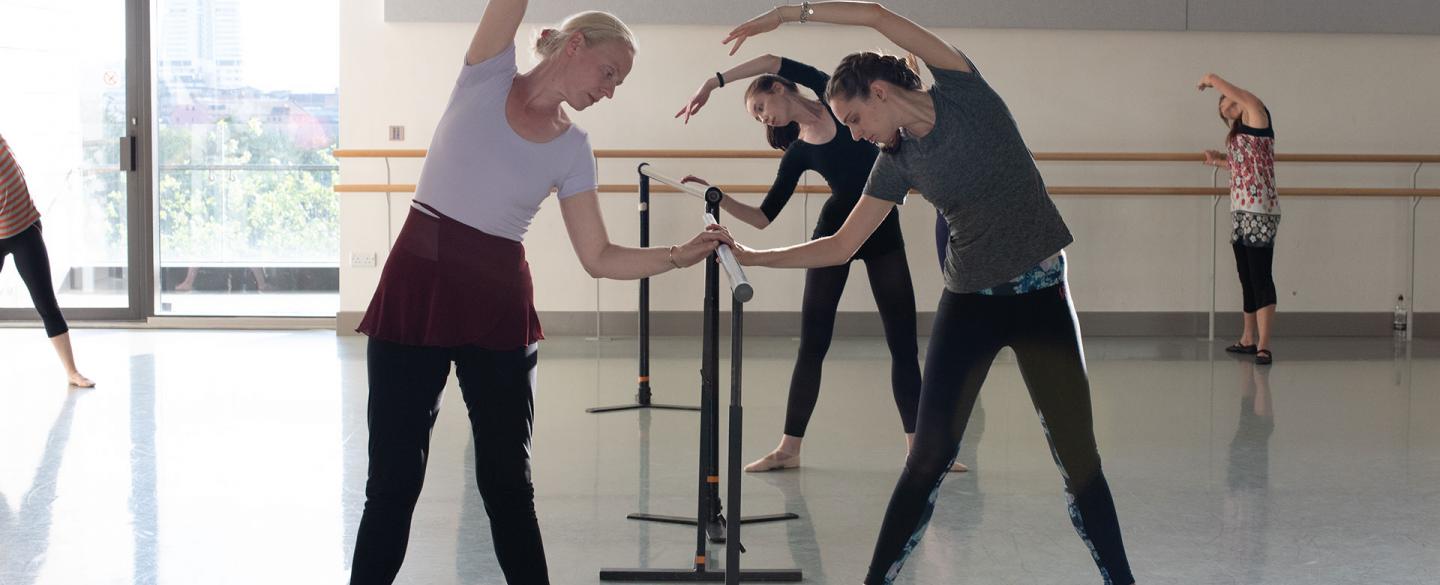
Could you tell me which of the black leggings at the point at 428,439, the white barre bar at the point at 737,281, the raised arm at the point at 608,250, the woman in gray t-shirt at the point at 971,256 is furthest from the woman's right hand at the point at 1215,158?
the black leggings at the point at 428,439

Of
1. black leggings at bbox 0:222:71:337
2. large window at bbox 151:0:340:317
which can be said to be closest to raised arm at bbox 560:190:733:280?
black leggings at bbox 0:222:71:337

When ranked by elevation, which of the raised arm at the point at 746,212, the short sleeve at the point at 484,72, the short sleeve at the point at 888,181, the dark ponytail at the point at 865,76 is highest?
the dark ponytail at the point at 865,76

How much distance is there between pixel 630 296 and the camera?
713 cm

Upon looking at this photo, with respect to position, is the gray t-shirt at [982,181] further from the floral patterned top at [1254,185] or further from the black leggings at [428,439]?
the floral patterned top at [1254,185]

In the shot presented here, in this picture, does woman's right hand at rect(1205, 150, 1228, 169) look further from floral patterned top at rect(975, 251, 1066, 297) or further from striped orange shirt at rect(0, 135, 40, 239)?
striped orange shirt at rect(0, 135, 40, 239)

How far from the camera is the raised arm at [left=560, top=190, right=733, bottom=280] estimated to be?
1992 millimetres

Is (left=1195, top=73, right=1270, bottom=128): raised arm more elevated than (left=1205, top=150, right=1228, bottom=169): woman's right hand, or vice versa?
(left=1195, top=73, right=1270, bottom=128): raised arm

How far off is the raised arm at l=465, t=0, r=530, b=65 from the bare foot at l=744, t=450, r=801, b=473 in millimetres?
1990

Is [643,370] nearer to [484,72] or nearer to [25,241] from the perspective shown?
[25,241]

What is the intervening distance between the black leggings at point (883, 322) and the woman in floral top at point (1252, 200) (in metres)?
3.20

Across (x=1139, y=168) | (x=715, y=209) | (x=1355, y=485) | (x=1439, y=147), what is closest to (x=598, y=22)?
(x=715, y=209)

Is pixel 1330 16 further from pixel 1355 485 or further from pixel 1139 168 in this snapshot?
pixel 1355 485

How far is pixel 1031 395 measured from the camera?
2260 mm

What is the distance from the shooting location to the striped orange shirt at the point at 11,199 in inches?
184
